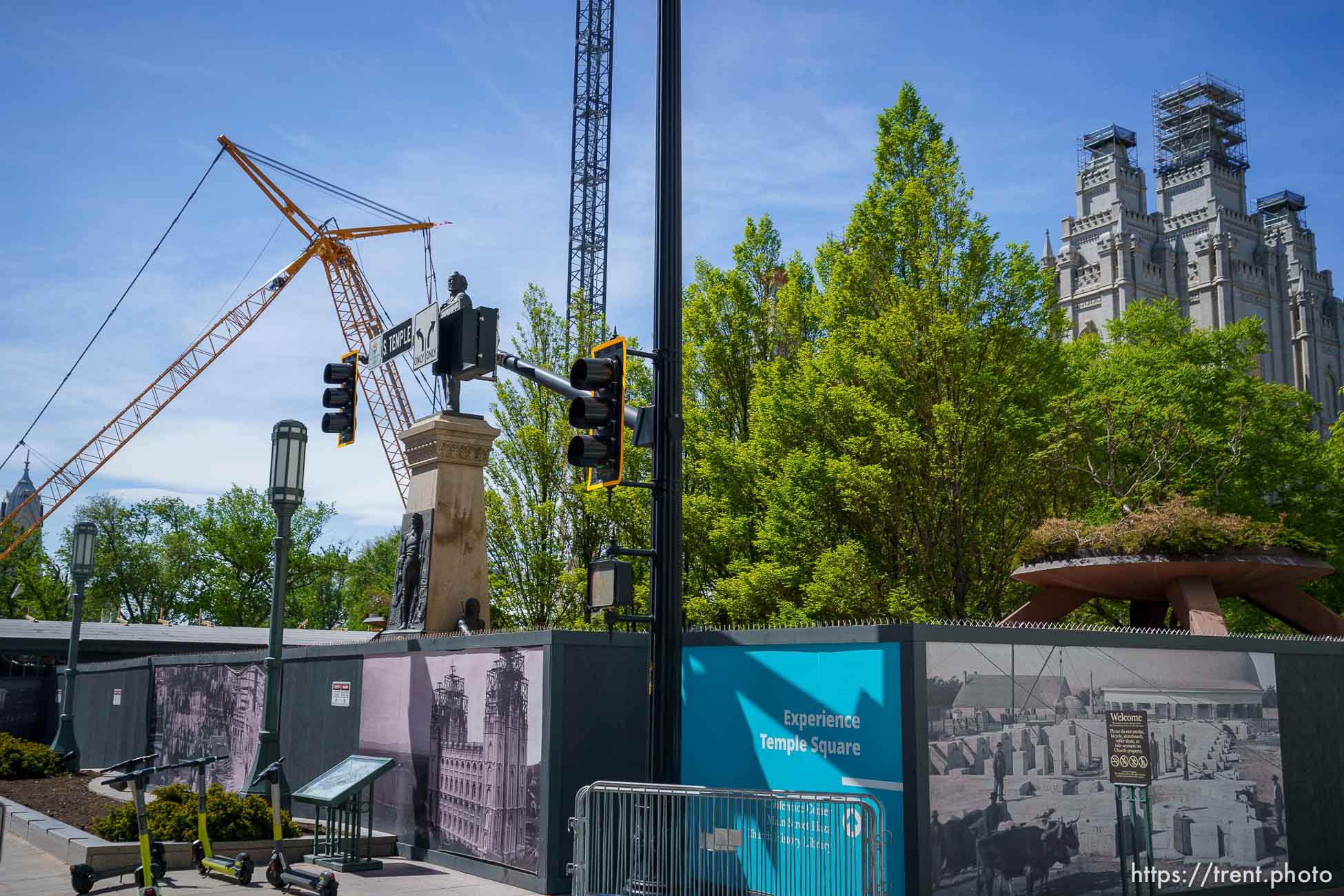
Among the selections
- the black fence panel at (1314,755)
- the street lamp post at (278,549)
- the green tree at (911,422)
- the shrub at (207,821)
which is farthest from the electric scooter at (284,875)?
the green tree at (911,422)

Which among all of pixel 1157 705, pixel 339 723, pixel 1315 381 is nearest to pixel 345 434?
pixel 339 723

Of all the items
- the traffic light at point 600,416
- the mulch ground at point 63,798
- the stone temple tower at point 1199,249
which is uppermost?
the stone temple tower at point 1199,249

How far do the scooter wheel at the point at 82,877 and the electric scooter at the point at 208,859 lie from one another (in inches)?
44.9

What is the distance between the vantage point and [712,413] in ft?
99.6

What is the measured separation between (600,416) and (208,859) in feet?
22.2

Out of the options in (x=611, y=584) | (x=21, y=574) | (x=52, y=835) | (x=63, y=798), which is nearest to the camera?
(x=611, y=584)

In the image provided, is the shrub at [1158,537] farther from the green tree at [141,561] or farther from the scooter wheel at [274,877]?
the green tree at [141,561]

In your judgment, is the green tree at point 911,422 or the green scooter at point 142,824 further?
the green tree at point 911,422

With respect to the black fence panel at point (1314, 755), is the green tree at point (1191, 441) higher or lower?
higher

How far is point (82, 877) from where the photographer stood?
36.9 ft

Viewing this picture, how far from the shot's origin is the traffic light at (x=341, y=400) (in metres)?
15.0

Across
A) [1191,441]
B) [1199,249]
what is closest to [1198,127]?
[1199,249]

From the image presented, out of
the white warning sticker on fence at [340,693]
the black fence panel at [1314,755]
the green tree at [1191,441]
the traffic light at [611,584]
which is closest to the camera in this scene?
the traffic light at [611,584]

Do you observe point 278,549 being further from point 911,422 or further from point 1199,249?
point 1199,249
